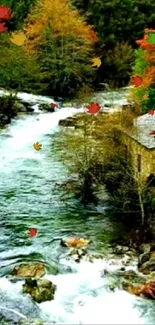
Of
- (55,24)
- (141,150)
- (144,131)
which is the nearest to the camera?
(141,150)

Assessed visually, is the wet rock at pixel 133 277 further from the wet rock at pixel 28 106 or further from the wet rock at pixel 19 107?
the wet rock at pixel 28 106

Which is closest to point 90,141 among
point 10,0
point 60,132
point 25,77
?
point 60,132

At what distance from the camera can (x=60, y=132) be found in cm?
2211

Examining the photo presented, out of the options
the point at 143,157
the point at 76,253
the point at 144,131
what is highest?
the point at 144,131

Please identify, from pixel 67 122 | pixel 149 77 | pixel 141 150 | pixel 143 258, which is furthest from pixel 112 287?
pixel 67 122

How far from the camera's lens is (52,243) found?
12930mm

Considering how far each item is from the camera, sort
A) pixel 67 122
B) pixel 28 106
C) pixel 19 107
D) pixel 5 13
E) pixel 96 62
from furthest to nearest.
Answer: pixel 5 13
pixel 96 62
pixel 28 106
pixel 19 107
pixel 67 122

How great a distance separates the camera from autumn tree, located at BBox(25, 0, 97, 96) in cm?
2891

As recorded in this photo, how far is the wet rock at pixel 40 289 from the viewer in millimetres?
10609

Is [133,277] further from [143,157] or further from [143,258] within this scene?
[143,157]

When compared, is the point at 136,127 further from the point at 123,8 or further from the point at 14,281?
the point at 123,8

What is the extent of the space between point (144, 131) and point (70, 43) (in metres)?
15.1

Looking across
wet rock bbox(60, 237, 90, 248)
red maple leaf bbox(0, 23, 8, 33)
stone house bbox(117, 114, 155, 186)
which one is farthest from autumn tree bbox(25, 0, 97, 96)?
wet rock bbox(60, 237, 90, 248)

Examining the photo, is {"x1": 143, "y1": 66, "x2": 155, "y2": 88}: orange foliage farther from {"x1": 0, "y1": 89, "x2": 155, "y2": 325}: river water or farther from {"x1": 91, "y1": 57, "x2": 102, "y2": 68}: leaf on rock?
{"x1": 91, "y1": 57, "x2": 102, "y2": 68}: leaf on rock
